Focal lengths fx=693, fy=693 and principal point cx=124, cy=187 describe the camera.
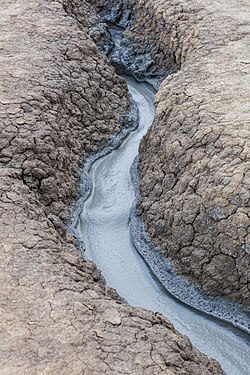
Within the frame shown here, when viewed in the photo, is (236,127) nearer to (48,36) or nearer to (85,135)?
(85,135)

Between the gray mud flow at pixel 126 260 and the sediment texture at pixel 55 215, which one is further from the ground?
the sediment texture at pixel 55 215

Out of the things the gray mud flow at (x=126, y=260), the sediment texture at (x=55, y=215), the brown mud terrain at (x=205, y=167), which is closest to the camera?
the sediment texture at (x=55, y=215)

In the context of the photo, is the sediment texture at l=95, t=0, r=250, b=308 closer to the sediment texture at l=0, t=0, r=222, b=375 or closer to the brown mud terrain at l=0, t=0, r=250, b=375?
the brown mud terrain at l=0, t=0, r=250, b=375

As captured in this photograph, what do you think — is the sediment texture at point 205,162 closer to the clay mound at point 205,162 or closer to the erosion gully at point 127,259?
the clay mound at point 205,162

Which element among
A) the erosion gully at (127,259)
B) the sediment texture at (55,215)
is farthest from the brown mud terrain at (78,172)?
the erosion gully at (127,259)

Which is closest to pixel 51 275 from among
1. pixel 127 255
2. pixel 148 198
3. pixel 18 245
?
pixel 18 245

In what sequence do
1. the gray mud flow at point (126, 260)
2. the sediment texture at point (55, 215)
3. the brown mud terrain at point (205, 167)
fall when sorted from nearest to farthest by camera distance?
1. the sediment texture at point (55, 215)
2. the gray mud flow at point (126, 260)
3. the brown mud terrain at point (205, 167)

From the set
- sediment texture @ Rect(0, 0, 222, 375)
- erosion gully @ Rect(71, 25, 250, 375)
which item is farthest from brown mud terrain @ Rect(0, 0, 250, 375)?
erosion gully @ Rect(71, 25, 250, 375)

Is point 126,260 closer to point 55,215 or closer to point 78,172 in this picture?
point 55,215
